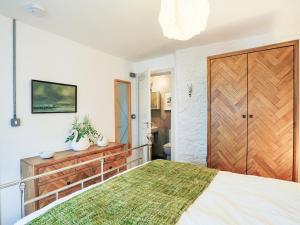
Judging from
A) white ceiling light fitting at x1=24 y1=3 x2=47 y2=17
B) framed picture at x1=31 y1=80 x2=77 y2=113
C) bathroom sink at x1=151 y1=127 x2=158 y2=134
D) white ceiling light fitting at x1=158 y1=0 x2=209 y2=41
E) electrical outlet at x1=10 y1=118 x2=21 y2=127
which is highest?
white ceiling light fitting at x1=24 y1=3 x2=47 y2=17

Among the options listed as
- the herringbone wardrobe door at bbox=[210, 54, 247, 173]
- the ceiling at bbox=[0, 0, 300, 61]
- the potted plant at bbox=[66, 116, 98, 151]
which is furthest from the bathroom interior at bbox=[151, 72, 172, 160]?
the herringbone wardrobe door at bbox=[210, 54, 247, 173]

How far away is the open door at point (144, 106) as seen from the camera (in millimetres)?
3518

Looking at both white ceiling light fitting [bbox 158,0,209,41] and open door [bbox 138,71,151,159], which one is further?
open door [bbox 138,71,151,159]

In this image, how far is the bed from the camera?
101 cm

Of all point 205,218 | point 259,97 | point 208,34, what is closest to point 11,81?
point 205,218

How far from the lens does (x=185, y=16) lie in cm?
113

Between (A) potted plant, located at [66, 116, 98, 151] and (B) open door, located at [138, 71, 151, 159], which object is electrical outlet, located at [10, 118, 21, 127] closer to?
(A) potted plant, located at [66, 116, 98, 151]

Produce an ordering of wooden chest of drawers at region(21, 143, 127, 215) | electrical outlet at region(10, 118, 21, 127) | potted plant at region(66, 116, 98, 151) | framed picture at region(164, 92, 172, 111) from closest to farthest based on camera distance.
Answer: wooden chest of drawers at region(21, 143, 127, 215) < electrical outlet at region(10, 118, 21, 127) < potted plant at region(66, 116, 98, 151) < framed picture at region(164, 92, 172, 111)

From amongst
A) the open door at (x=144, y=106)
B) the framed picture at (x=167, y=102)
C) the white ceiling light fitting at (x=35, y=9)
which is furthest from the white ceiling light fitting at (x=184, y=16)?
the framed picture at (x=167, y=102)

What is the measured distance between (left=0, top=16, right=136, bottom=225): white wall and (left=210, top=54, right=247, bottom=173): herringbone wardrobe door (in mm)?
1886

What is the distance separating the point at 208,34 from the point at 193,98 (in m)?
1.01

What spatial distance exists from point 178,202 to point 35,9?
2208 mm

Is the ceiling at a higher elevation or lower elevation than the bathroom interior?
higher

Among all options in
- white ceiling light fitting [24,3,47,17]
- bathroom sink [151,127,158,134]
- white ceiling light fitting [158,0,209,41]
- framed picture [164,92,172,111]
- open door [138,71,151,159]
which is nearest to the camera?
white ceiling light fitting [158,0,209,41]
